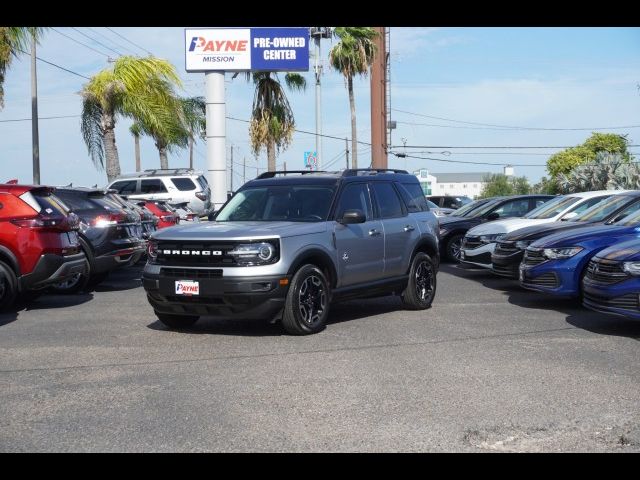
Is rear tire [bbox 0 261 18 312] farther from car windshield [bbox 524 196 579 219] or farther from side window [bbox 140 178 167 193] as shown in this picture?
side window [bbox 140 178 167 193]

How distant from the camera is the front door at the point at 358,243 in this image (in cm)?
1038

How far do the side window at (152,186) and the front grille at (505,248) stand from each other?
1231 centimetres

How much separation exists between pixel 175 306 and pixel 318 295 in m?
1.63

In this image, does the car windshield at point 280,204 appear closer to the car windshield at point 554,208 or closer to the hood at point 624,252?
the hood at point 624,252

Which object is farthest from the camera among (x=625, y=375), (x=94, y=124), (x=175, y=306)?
(x=94, y=124)

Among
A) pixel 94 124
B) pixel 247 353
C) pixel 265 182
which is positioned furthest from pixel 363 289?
pixel 94 124

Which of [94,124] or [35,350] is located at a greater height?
[94,124]

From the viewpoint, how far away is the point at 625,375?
7.52 m

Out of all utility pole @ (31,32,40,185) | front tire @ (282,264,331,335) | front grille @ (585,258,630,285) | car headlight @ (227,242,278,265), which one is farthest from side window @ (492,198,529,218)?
utility pole @ (31,32,40,185)

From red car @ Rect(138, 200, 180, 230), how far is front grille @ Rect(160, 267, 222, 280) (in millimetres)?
8968

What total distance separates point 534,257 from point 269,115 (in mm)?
19636

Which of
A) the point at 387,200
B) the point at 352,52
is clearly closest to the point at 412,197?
the point at 387,200
